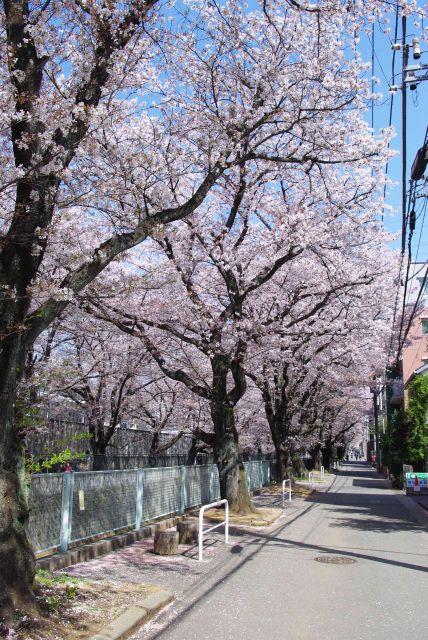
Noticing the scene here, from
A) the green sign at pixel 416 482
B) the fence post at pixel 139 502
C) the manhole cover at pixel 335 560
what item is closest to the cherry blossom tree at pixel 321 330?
the fence post at pixel 139 502

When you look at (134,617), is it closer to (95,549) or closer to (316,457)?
(95,549)

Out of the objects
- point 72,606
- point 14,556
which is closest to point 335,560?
point 72,606

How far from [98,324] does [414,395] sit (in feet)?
58.0

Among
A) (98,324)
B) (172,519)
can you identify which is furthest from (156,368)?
(172,519)

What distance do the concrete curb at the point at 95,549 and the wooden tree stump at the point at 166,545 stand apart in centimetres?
83

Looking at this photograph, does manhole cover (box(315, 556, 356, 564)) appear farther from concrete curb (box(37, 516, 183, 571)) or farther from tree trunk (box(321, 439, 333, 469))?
tree trunk (box(321, 439, 333, 469))

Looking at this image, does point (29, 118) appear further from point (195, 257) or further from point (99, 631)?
point (195, 257)

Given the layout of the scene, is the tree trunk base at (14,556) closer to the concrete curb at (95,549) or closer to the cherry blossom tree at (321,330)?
the concrete curb at (95,549)

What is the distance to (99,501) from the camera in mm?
10188

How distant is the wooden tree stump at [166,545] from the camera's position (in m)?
9.98

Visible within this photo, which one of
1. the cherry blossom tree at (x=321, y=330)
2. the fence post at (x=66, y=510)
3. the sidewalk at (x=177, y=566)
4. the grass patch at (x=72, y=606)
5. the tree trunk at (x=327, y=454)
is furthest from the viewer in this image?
the tree trunk at (x=327, y=454)

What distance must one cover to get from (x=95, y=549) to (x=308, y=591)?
146 inches

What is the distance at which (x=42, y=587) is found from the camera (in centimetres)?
635

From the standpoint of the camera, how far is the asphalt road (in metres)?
5.93
